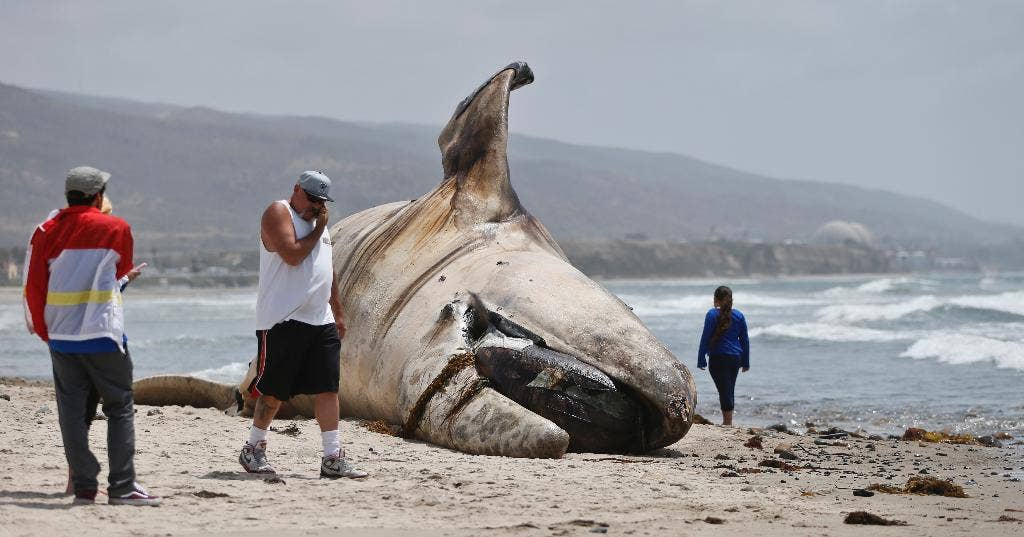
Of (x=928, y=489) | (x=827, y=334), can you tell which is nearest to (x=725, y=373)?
(x=928, y=489)

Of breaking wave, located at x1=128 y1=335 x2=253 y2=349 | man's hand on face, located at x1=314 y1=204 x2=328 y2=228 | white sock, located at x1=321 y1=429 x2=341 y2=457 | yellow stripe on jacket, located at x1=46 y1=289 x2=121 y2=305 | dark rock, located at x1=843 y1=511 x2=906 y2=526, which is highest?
man's hand on face, located at x1=314 y1=204 x2=328 y2=228


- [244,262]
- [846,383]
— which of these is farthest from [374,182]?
[846,383]

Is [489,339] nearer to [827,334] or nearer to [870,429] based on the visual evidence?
[870,429]

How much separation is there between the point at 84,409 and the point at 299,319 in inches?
46.2

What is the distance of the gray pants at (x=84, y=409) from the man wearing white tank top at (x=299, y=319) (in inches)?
38.5

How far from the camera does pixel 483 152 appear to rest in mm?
9992

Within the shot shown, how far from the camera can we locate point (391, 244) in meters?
9.48

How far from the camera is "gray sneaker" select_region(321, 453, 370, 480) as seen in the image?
6387 mm

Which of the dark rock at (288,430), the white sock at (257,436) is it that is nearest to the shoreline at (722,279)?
the dark rock at (288,430)

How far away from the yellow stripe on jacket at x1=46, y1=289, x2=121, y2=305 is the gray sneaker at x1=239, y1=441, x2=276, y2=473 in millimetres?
1349

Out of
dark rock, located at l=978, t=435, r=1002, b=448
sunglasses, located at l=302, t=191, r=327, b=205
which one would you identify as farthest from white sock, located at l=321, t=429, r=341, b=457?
dark rock, located at l=978, t=435, r=1002, b=448

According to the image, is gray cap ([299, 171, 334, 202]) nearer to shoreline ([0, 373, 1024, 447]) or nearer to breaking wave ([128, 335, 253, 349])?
shoreline ([0, 373, 1024, 447])

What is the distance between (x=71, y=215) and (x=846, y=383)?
39.3 ft

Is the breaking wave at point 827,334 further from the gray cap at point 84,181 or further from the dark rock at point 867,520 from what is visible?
the gray cap at point 84,181
